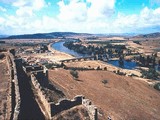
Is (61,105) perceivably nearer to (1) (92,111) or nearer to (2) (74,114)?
(2) (74,114)

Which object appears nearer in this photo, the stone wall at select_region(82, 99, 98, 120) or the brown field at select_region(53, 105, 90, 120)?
the brown field at select_region(53, 105, 90, 120)

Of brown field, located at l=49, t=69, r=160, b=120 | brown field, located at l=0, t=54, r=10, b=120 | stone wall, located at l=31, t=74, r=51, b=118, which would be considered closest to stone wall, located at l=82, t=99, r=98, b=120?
stone wall, located at l=31, t=74, r=51, b=118

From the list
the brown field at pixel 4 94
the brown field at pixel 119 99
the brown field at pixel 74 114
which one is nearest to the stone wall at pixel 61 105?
the brown field at pixel 74 114

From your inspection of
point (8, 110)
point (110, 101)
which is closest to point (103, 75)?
point (110, 101)

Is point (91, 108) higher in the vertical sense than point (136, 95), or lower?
higher

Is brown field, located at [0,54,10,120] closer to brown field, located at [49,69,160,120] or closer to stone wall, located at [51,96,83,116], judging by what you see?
stone wall, located at [51,96,83,116]

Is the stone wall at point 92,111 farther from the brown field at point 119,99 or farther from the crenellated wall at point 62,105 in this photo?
the brown field at point 119,99

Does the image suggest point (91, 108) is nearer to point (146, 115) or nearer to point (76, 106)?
point (76, 106)

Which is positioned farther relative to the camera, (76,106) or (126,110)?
(126,110)

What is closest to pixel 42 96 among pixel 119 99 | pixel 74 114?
pixel 74 114

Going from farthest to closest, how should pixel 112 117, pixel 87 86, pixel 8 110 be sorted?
1. pixel 87 86
2. pixel 112 117
3. pixel 8 110

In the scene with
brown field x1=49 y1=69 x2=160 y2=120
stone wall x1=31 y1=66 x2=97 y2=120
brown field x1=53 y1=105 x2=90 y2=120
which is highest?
stone wall x1=31 y1=66 x2=97 y2=120
